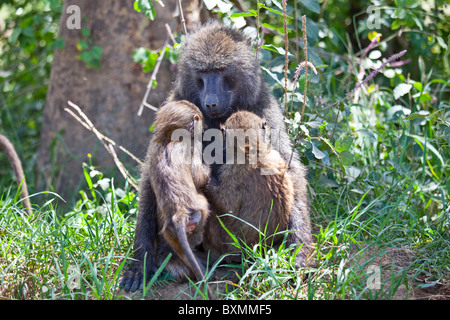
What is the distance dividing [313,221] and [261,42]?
1259 millimetres

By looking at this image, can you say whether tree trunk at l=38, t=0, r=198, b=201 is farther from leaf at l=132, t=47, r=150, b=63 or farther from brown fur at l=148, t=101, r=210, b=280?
brown fur at l=148, t=101, r=210, b=280

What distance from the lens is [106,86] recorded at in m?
4.53

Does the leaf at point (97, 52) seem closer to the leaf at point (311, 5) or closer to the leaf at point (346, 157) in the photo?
the leaf at point (311, 5)

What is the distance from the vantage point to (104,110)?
453cm

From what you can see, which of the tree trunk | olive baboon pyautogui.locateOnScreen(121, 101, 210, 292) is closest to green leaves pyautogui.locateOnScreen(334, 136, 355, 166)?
olive baboon pyautogui.locateOnScreen(121, 101, 210, 292)

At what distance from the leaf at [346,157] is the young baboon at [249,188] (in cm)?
53

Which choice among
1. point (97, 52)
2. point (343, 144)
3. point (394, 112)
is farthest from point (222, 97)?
point (97, 52)

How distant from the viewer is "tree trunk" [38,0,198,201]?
443 centimetres

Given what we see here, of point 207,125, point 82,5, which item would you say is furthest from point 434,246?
point 82,5

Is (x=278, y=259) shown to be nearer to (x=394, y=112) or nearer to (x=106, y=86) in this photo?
(x=394, y=112)

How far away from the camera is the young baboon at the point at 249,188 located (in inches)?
109

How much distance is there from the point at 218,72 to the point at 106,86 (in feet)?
5.89

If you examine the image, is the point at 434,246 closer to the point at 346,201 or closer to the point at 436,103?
the point at 346,201

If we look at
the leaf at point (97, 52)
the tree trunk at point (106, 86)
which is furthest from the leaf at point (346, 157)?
the leaf at point (97, 52)
